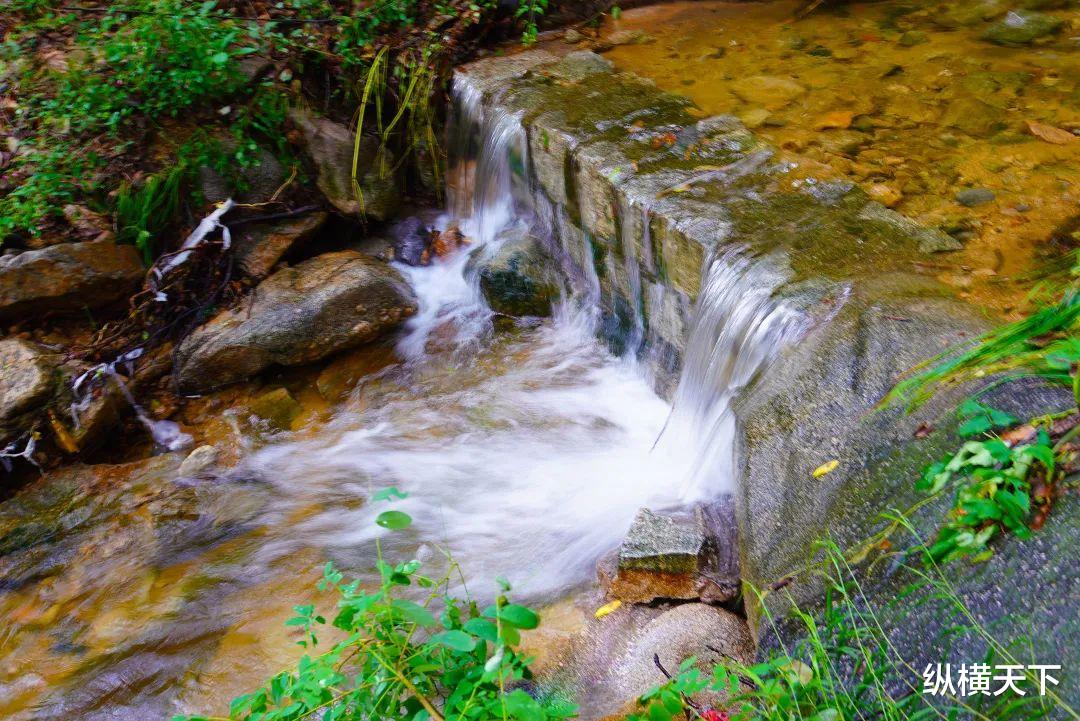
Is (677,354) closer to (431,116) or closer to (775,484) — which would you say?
(775,484)

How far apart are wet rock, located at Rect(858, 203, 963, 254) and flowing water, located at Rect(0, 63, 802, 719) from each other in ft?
1.91

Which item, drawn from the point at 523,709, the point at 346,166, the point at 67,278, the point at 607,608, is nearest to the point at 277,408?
the point at 67,278

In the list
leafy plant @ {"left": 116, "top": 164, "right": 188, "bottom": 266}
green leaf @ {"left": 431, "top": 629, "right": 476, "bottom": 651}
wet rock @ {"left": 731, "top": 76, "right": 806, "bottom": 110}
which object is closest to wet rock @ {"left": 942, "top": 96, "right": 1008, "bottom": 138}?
wet rock @ {"left": 731, "top": 76, "right": 806, "bottom": 110}

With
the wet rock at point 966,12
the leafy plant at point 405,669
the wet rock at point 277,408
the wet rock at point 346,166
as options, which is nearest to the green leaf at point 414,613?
the leafy plant at point 405,669

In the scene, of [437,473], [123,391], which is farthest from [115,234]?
[437,473]

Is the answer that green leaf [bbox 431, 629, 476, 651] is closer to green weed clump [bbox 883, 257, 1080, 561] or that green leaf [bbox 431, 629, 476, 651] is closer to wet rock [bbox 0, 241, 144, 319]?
green weed clump [bbox 883, 257, 1080, 561]

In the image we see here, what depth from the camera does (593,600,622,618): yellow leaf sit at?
8.50ft

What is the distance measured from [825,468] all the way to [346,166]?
12.6 feet

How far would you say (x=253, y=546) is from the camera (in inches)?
133

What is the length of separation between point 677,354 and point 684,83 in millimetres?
1794

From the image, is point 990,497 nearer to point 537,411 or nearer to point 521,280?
point 537,411

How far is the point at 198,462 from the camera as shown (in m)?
3.87

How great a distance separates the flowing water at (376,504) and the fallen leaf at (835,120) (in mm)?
1314

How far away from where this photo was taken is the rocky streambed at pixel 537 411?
2.26 metres
